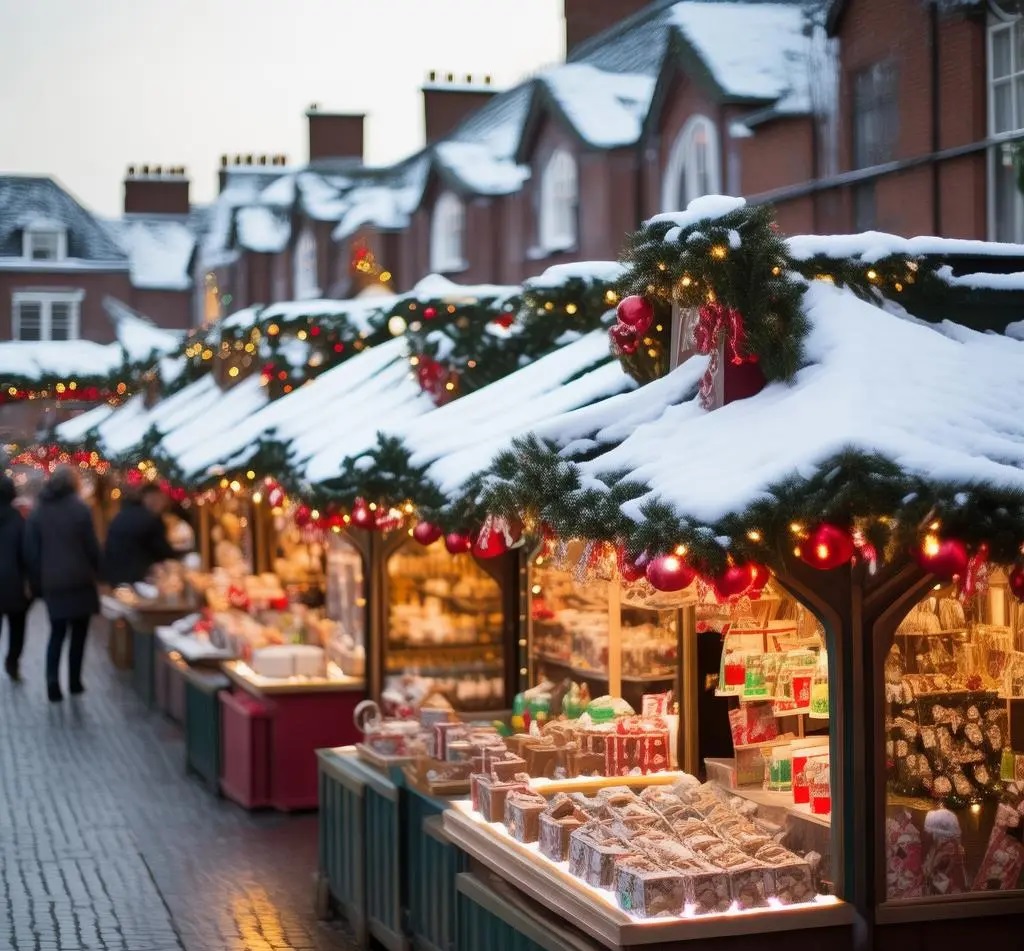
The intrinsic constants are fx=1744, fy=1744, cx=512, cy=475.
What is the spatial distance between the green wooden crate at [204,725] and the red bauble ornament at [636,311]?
6.86m

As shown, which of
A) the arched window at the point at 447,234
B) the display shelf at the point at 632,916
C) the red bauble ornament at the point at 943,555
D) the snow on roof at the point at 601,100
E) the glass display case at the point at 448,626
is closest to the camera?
the red bauble ornament at the point at 943,555

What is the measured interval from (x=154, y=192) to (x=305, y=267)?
19580 mm

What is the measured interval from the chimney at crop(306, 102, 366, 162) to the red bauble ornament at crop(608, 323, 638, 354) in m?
28.4

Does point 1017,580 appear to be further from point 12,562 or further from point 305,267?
point 305,267

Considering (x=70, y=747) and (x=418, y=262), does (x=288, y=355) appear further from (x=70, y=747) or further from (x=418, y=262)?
(x=418, y=262)

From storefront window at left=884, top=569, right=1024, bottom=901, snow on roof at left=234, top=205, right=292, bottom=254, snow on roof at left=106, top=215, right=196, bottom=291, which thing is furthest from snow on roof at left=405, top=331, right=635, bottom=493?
snow on roof at left=106, top=215, right=196, bottom=291

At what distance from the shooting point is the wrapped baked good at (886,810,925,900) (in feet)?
19.6

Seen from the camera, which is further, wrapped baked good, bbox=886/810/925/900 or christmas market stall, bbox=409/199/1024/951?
wrapped baked good, bbox=886/810/925/900

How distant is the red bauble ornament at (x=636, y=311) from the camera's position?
23.3 ft

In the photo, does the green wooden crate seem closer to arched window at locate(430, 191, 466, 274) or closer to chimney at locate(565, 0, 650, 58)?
arched window at locate(430, 191, 466, 274)

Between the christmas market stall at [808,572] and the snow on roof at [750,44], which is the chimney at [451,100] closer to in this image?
the snow on roof at [750,44]

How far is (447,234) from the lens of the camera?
23547 mm

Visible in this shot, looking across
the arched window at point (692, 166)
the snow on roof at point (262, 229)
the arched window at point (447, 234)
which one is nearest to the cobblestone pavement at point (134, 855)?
the arched window at point (692, 166)

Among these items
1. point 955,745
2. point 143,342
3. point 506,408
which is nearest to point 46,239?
point 143,342
